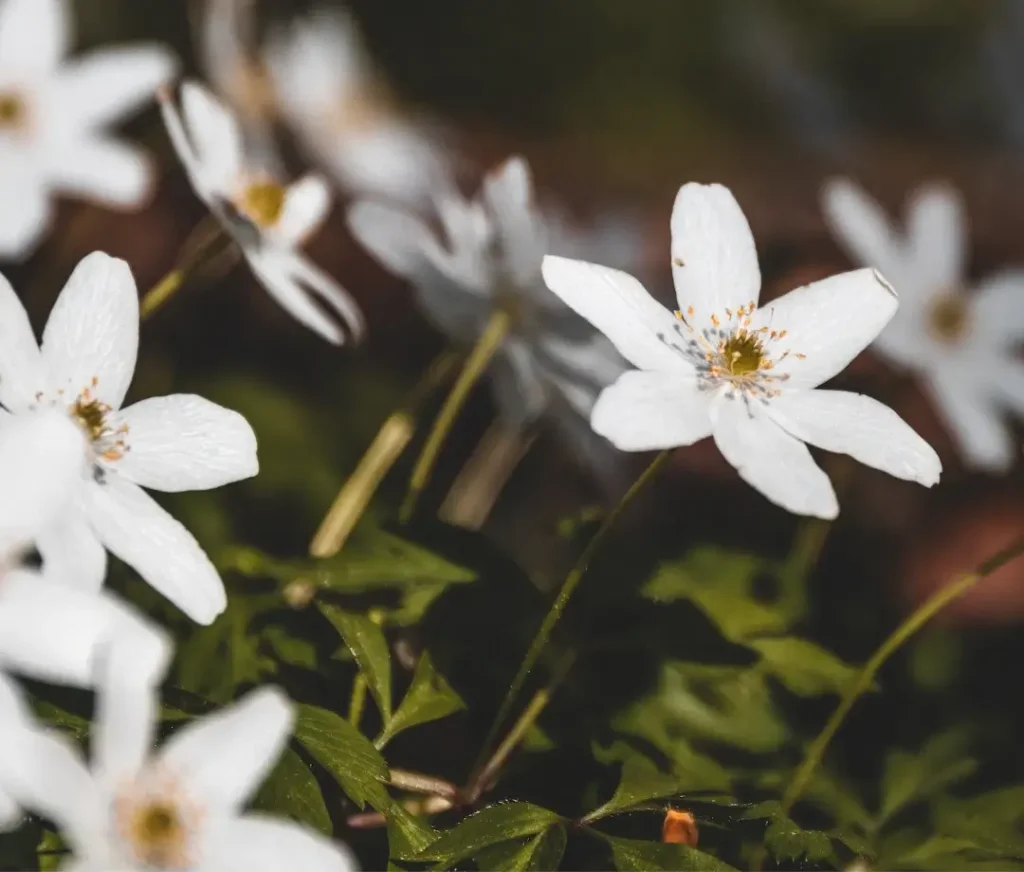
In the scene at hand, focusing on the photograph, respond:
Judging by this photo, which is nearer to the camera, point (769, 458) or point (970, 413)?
point (769, 458)

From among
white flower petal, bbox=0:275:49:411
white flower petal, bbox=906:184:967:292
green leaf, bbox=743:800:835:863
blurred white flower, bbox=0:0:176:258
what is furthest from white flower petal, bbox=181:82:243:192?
white flower petal, bbox=906:184:967:292

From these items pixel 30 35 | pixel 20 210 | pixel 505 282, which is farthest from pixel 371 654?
pixel 30 35

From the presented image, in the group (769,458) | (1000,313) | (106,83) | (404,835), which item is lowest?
(404,835)

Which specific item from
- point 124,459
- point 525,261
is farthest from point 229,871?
point 525,261

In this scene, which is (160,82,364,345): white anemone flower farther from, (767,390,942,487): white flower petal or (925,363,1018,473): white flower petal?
(925,363,1018,473): white flower petal

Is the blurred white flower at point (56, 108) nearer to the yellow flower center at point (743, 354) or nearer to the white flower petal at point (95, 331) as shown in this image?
the white flower petal at point (95, 331)

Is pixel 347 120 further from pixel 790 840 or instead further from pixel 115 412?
pixel 790 840
